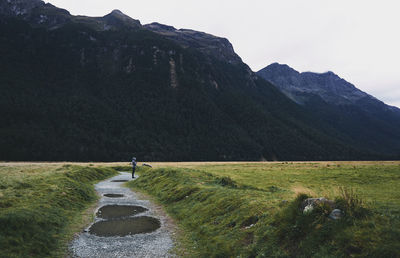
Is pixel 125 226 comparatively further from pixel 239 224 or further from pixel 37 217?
pixel 239 224

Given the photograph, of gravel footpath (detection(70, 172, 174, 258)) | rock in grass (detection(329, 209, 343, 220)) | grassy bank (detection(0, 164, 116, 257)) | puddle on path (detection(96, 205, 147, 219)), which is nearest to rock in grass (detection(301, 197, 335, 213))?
rock in grass (detection(329, 209, 343, 220))

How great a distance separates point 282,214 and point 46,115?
205 meters

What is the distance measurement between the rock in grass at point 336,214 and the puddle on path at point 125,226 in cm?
1038

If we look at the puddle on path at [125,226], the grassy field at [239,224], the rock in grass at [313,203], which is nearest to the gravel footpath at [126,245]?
the puddle on path at [125,226]

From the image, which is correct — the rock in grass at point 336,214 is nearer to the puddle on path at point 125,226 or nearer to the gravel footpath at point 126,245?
the gravel footpath at point 126,245

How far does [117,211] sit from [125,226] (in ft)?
14.0

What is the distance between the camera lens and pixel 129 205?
855 inches

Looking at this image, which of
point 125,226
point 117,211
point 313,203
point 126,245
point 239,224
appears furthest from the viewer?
point 117,211

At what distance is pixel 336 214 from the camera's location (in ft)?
29.8

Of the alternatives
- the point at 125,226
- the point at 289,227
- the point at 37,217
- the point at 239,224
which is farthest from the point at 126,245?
the point at 289,227

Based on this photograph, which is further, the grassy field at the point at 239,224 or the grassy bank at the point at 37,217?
the grassy bank at the point at 37,217

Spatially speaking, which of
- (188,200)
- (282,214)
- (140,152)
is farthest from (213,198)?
(140,152)

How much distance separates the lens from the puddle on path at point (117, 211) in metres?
18.1

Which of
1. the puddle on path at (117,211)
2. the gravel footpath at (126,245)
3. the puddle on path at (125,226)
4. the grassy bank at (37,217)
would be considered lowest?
the puddle on path at (117,211)
